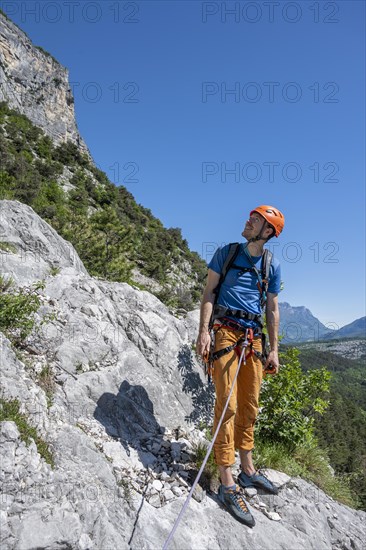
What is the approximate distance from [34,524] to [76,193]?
3221 cm

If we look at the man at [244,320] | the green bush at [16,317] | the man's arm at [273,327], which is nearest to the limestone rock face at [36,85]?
the green bush at [16,317]

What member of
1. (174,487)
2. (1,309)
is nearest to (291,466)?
(174,487)

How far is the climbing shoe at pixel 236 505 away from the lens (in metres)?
3.73

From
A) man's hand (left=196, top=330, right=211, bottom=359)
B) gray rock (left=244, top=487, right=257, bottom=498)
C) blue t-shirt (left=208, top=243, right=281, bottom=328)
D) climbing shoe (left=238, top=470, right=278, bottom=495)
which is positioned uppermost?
blue t-shirt (left=208, top=243, right=281, bottom=328)

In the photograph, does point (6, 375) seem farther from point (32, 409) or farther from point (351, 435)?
point (351, 435)

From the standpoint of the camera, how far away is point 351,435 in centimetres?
5916

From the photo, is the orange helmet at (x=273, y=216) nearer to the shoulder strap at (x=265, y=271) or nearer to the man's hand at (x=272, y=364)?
the shoulder strap at (x=265, y=271)

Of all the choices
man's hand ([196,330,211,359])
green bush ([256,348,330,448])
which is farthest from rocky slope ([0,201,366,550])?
man's hand ([196,330,211,359])

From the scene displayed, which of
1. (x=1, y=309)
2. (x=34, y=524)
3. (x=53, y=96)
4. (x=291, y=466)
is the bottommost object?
(x=291, y=466)

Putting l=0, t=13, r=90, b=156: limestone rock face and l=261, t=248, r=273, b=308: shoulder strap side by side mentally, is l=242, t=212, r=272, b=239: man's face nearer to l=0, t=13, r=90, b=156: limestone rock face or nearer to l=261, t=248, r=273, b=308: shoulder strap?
l=261, t=248, r=273, b=308: shoulder strap

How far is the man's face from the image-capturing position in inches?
167

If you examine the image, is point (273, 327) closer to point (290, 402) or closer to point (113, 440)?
point (290, 402)

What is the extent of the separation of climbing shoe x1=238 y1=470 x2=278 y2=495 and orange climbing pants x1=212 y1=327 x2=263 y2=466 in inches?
16.9

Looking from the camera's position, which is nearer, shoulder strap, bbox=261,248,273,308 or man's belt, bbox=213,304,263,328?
man's belt, bbox=213,304,263,328
